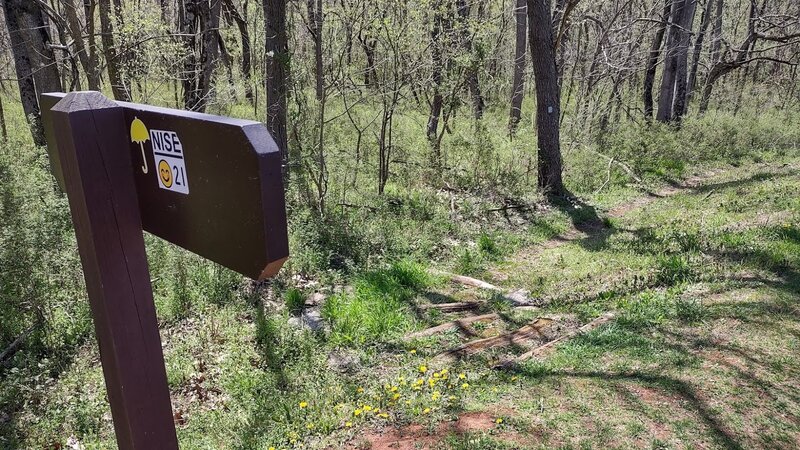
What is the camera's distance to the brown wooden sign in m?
1.26

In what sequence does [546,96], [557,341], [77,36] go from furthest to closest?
[546,96] → [77,36] → [557,341]

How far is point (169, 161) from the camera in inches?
58.8

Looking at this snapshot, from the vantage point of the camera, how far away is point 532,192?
413 inches

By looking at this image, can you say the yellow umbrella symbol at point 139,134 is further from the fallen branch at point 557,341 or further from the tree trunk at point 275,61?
the tree trunk at point 275,61

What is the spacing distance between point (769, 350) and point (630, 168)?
9.16 m

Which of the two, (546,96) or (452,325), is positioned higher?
(546,96)

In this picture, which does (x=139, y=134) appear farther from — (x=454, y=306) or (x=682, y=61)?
(x=682, y=61)

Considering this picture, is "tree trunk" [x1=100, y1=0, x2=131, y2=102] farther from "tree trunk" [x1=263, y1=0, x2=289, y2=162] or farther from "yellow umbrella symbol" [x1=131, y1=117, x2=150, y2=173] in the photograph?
"yellow umbrella symbol" [x1=131, y1=117, x2=150, y2=173]

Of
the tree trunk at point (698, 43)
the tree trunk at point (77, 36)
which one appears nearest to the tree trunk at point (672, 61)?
the tree trunk at point (698, 43)

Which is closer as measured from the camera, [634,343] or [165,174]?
[165,174]

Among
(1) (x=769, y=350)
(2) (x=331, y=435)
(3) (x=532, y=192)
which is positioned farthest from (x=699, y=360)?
(3) (x=532, y=192)

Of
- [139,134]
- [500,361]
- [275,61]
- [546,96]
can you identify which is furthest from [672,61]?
[139,134]

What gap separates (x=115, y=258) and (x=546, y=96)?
32.6 ft

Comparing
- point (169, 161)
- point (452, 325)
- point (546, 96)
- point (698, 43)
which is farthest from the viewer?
point (698, 43)
